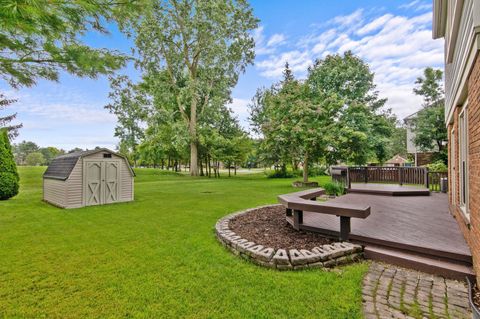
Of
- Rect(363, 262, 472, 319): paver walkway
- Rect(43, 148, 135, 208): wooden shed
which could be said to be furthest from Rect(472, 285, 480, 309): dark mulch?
Rect(43, 148, 135, 208): wooden shed

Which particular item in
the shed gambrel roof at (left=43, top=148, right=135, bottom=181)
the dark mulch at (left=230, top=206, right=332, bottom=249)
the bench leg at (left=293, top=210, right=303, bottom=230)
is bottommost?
the dark mulch at (left=230, top=206, right=332, bottom=249)

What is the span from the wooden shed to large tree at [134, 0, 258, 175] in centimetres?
1252

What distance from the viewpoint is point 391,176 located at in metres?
11.7

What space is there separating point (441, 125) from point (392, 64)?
6490 mm

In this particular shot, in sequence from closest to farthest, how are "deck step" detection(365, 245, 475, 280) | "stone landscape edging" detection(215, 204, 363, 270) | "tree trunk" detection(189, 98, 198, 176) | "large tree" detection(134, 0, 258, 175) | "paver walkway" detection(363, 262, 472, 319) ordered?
"paver walkway" detection(363, 262, 472, 319), "deck step" detection(365, 245, 475, 280), "stone landscape edging" detection(215, 204, 363, 270), "large tree" detection(134, 0, 258, 175), "tree trunk" detection(189, 98, 198, 176)

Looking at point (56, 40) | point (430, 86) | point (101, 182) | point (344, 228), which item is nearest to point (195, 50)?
point (101, 182)

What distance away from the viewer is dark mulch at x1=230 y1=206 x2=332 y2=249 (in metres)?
3.97

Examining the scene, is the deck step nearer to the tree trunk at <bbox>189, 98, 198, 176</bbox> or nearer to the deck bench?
the deck bench

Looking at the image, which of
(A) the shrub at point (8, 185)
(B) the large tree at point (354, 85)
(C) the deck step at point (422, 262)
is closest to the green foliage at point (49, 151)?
(A) the shrub at point (8, 185)

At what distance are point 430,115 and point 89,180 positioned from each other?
67.7 feet

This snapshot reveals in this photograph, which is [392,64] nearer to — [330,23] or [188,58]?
[330,23]

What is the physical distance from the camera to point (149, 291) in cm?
272

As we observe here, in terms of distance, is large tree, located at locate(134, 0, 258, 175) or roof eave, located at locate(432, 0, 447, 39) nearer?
roof eave, located at locate(432, 0, 447, 39)

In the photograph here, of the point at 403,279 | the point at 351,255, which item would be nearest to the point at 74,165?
the point at 351,255
